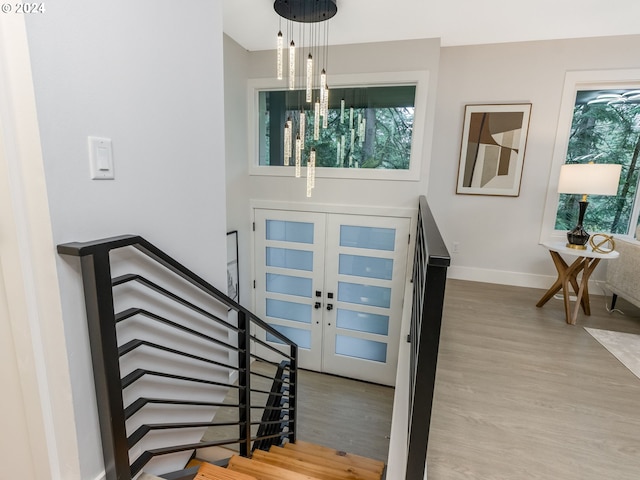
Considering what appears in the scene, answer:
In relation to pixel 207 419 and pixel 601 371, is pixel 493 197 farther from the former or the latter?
pixel 207 419

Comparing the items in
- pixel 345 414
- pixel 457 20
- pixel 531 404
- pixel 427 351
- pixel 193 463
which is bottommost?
pixel 345 414

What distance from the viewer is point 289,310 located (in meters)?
4.43

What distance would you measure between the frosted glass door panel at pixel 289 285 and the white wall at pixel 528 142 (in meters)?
1.84

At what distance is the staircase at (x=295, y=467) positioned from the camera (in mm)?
1460

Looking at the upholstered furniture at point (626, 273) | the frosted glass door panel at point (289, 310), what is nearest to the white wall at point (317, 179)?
the frosted glass door panel at point (289, 310)

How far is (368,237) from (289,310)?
1517 millimetres

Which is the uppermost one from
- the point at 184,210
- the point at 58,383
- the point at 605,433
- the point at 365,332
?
the point at 184,210

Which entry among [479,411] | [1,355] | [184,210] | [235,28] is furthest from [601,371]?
[235,28]

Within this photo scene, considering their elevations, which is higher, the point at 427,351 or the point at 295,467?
the point at 427,351

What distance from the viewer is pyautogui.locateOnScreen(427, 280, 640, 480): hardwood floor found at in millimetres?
1378

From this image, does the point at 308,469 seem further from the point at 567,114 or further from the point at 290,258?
the point at 567,114

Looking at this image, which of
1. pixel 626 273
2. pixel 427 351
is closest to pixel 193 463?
pixel 427 351

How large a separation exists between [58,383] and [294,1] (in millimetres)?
2800

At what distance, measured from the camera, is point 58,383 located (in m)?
0.97
